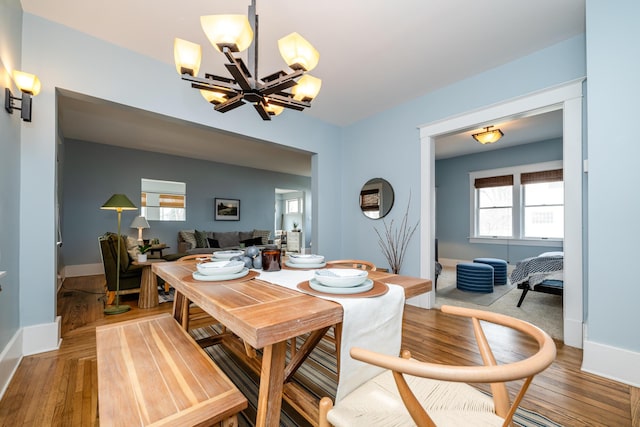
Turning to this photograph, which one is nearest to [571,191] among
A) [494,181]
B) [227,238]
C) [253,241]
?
[494,181]

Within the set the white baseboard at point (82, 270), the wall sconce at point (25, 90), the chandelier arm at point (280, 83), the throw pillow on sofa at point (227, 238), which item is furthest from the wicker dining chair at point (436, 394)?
the white baseboard at point (82, 270)

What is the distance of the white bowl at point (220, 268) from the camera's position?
1.36 m

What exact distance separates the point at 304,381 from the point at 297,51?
2064 millimetres

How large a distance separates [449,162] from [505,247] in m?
2.37

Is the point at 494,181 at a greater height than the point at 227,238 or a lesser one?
greater

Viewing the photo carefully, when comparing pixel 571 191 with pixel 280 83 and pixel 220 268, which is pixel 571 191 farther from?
pixel 220 268

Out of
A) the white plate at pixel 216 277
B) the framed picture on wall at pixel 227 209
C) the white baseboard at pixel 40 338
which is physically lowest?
the white baseboard at pixel 40 338

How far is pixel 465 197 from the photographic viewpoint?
656cm

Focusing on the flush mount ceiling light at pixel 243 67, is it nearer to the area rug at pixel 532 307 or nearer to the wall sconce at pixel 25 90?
the wall sconce at pixel 25 90

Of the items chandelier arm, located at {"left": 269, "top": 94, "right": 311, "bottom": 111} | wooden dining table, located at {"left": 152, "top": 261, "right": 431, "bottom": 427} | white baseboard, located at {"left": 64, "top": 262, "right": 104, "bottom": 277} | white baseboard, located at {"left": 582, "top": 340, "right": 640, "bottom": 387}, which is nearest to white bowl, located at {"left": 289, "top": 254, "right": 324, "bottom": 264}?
wooden dining table, located at {"left": 152, "top": 261, "right": 431, "bottom": 427}

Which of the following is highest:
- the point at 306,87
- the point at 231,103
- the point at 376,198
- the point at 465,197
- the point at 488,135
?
the point at 488,135

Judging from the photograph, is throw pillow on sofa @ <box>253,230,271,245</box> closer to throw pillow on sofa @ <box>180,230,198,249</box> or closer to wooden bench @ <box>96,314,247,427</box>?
throw pillow on sofa @ <box>180,230,198,249</box>

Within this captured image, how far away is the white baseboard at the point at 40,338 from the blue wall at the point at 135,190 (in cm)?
409

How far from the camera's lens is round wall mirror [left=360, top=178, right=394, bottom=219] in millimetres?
3824
